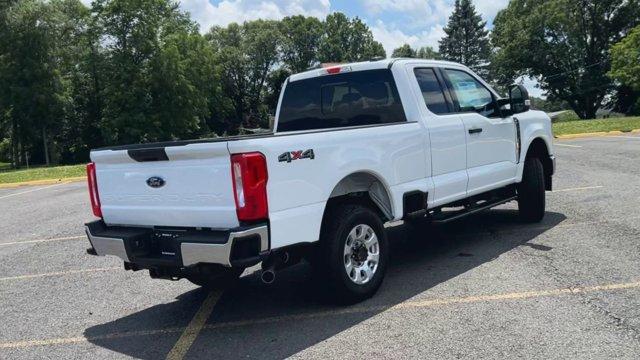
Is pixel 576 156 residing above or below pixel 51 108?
below

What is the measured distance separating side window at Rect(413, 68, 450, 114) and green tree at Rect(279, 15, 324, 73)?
75.3 metres

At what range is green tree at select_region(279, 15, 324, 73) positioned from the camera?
81.1 meters

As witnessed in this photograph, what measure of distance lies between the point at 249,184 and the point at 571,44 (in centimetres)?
5747

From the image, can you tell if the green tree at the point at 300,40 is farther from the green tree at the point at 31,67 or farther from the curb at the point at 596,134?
the curb at the point at 596,134

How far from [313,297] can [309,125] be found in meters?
1.94

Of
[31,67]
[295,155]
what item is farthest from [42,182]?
[31,67]

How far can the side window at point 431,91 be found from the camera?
6027mm

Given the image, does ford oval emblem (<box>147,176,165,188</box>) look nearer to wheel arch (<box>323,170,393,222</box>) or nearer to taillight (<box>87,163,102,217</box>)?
taillight (<box>87,163,102,217</box>)

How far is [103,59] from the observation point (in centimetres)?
4956

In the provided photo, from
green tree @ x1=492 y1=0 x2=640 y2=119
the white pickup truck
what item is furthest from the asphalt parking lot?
green tree @ x1=492 y1=0 x2=640 y2=119

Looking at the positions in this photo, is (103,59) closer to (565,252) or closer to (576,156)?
(576,156)

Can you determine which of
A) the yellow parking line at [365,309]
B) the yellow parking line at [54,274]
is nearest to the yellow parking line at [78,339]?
the yellow parking line at [365,309]

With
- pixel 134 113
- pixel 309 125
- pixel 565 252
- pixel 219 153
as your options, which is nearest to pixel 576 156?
pixel 565 252

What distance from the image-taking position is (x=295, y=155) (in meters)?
4.38
